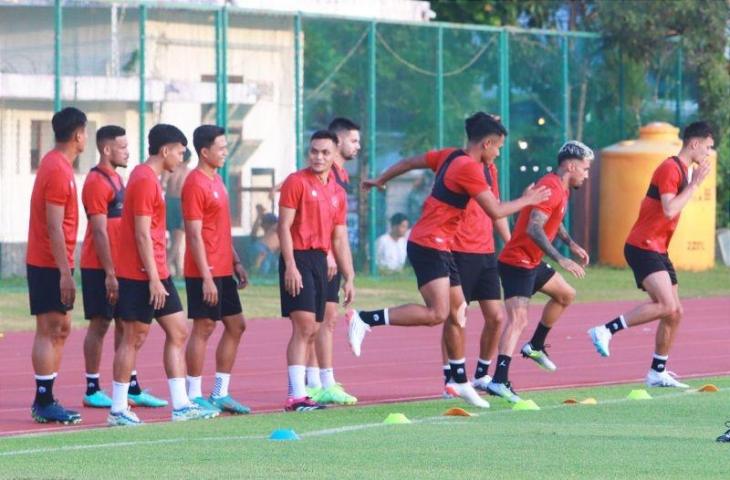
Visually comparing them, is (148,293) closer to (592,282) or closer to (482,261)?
(482,261)

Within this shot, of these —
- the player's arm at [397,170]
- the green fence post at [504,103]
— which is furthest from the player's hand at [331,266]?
the green fence post at [504,103]

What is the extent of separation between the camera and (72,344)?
682 inches

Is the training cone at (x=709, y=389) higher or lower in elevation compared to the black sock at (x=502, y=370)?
lower

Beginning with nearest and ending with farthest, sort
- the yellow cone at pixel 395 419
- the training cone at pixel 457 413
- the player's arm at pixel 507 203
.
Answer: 1. the yellow cone at pixel 395 419
2. the training cone at pixel 457 413
3. the player's arm at pixel 507 203

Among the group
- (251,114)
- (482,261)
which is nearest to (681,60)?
(251,114)

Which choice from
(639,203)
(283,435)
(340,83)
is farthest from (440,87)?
(283,435)

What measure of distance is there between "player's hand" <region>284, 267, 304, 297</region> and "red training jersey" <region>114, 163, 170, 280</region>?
3.06ft

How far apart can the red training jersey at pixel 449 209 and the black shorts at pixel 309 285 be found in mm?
731

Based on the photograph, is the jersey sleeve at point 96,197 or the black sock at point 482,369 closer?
→ the jersey sleeve at point 96,197

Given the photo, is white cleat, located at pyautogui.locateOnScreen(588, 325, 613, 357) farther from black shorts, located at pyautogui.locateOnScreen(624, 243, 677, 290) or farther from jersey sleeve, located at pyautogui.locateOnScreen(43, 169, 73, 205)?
jersey sleeve, located at pyautogui.locateOnScreen(43, 169, 73, 205)

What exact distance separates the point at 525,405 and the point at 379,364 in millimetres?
3779

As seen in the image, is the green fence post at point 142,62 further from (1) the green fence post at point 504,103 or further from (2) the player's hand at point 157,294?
(2) the player's hand at point 157,294

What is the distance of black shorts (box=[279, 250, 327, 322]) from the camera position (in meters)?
12.0

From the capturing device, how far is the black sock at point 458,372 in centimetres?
1207
